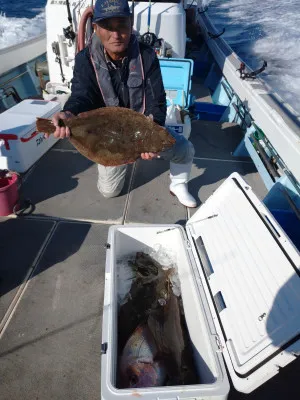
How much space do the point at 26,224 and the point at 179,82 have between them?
11.7 feet

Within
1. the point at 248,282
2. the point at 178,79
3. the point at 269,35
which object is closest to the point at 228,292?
the point at 248,282

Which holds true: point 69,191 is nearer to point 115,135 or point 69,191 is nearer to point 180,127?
point 115,135

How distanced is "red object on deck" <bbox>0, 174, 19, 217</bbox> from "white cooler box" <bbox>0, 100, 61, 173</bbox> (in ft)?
2.28

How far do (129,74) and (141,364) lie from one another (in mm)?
2633

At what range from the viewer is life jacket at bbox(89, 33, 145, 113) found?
2770 mm

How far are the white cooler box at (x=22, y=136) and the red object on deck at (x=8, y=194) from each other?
69cm

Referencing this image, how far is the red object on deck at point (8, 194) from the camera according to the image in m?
3.07

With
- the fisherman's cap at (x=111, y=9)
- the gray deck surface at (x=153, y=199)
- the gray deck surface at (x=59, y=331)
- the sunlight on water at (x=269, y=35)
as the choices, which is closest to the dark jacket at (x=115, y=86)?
the fisherman's cap at (x=111, y=9)

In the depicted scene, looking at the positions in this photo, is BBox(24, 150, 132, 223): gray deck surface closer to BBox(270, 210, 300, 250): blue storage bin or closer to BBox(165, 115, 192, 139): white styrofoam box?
BBox(165, 115, 192, 139): white styrofoam box

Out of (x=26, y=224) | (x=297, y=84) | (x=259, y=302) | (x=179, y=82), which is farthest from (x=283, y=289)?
(x=297, y=84)

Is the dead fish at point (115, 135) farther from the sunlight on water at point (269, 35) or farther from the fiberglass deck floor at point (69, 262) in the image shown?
the sunlight on water at point (269, 35)

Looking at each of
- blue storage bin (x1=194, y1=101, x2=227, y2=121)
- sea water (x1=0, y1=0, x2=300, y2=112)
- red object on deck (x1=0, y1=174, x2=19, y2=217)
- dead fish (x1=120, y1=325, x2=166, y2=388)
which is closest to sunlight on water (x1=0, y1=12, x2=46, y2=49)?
sea water (x1=0, y1=0, x2=300, y2=112)

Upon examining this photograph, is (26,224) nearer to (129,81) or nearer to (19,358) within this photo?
(19,358)

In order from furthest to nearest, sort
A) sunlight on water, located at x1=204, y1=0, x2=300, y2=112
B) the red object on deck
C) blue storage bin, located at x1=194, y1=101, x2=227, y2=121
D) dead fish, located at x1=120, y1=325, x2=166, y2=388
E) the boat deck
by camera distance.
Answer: sunlight on water, located at x1=204, y1=0, x2=300, y2=112, blue storage bin, located at x1=194, y1=101, x2=227, y2=121, the red object on deck, the boat deck, dead fish, located at x1=120, y1=325, x2=166, y2=388
